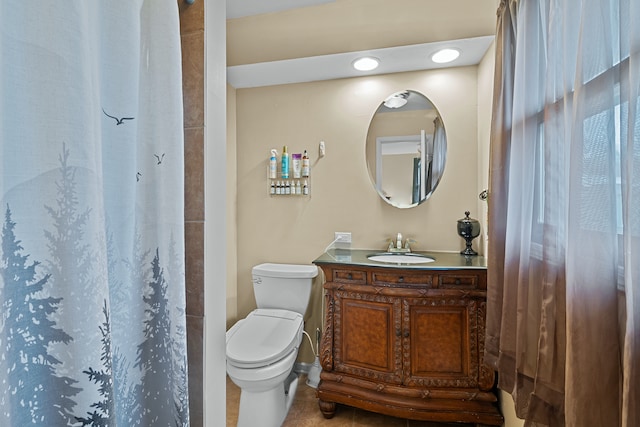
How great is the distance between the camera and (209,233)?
0.80 metres

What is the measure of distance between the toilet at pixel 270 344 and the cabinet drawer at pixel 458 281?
88 centimetres

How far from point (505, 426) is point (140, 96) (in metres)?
2.11

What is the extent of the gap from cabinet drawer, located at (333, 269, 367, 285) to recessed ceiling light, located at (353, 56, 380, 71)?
4.58ft

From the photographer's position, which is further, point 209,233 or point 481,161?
point 481,161

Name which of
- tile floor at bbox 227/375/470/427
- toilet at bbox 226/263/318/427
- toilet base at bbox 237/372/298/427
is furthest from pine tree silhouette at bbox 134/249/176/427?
tile floor at bbox 227/375/470/427

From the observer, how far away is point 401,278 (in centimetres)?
Result: 156

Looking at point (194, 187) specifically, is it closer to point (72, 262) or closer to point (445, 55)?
point (72, 262)

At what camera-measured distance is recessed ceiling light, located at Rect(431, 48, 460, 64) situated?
180 centimetres

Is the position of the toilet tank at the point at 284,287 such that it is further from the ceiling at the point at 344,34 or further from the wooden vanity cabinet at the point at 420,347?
the ceiling at the point at 344,34

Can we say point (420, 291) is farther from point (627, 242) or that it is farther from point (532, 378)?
point (627, 242)

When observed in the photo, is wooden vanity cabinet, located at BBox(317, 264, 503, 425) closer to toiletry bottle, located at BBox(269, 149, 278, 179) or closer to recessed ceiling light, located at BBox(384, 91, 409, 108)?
toiletry bottle, located at BBox(269, 149, 278, 179)

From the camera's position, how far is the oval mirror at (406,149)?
80.0 inches

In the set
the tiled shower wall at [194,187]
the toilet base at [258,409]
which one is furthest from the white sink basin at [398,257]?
the tiled shower wall at [194,187]

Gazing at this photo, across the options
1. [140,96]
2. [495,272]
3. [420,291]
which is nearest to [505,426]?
[420,291]
